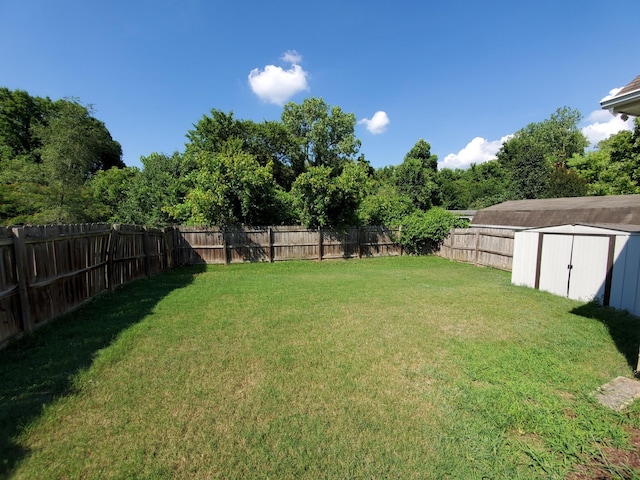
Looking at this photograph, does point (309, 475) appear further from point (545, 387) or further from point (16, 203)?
point (16, 203)

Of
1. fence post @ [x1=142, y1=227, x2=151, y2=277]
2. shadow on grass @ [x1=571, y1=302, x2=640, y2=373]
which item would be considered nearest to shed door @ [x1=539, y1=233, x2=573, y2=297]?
shadow on grass @ [x1=571, y1=302, x2=640, y2=373]

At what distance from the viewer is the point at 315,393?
2.99 metres

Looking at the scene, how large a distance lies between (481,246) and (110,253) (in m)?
12.5

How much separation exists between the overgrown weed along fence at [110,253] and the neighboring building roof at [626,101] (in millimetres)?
7678

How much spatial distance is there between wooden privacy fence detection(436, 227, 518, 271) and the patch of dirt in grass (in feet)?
28.5

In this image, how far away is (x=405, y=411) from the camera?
8.96ft

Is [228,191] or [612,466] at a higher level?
[228,191]

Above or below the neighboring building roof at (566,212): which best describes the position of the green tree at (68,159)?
above

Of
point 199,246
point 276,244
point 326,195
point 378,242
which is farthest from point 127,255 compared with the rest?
point 378,242

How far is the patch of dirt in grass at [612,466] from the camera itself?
→ 2.05m

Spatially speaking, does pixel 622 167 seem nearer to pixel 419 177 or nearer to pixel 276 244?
pixel 419 177

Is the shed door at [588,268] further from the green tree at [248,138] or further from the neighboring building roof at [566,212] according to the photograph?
the green tree at [248,138]

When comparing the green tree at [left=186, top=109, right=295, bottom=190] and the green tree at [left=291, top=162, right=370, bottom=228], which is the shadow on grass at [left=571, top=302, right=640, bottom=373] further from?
the green tree at [left=186, top=109, right=295, bottom=190]

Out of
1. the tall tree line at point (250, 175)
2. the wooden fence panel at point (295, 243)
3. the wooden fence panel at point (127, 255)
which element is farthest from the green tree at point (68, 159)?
the wooden fence panel at point (295, 243)
